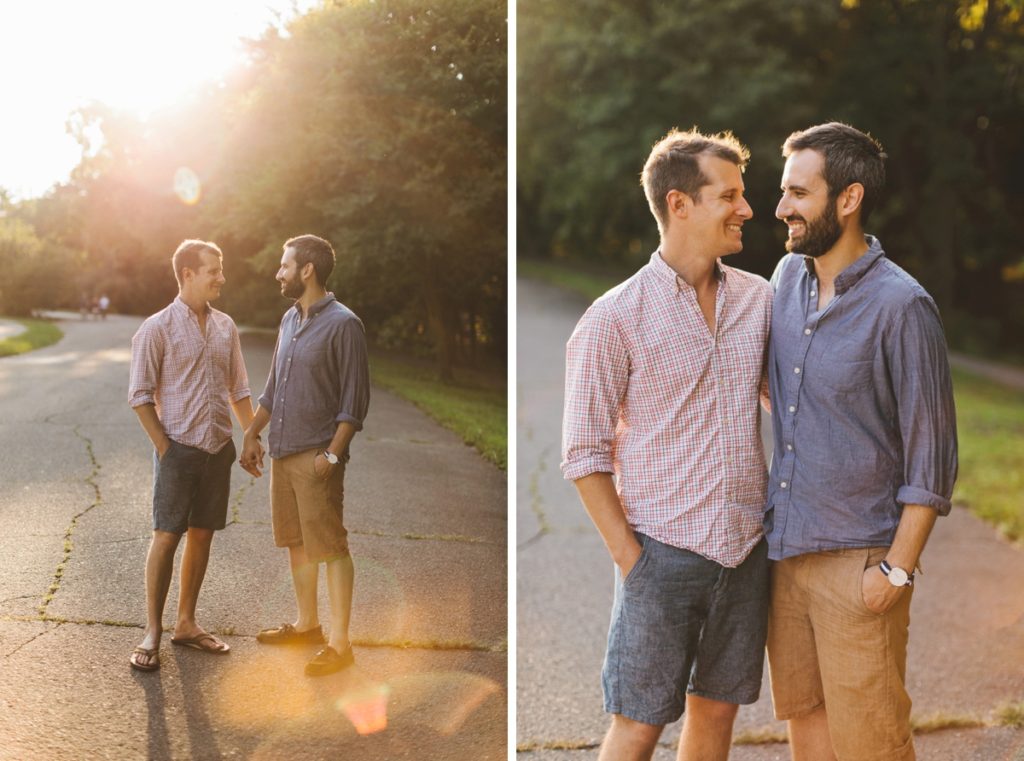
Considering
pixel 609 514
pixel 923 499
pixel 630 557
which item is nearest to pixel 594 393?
pixel 609 514

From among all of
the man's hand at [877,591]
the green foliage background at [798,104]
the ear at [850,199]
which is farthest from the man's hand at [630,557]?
Answer: the green foliage background at [798,104]

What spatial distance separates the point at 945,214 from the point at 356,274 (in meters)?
13.2

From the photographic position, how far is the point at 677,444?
2.14 meters

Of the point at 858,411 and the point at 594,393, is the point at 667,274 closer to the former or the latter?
the point at 594,393

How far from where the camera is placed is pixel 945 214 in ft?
46.3

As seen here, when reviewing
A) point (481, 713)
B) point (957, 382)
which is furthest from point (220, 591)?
point (957, 382)

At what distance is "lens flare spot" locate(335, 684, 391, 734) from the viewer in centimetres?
259

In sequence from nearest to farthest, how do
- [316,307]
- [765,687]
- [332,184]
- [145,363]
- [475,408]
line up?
1. [145,363]
2. [316,307]
3. [332,184]
4. [475,408]
5. [765,687]

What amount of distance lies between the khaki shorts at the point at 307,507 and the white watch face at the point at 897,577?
4.58 feet

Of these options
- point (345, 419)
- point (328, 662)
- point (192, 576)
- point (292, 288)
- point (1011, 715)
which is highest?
point (292, 288)

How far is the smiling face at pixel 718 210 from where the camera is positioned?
Result: 215 centimetres

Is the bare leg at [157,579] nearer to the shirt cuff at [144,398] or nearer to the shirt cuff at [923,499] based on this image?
the shirt cuff at [144,398]

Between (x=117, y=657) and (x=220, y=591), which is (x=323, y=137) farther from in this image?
(x=117, y=657)

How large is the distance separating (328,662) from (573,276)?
15.5 m
